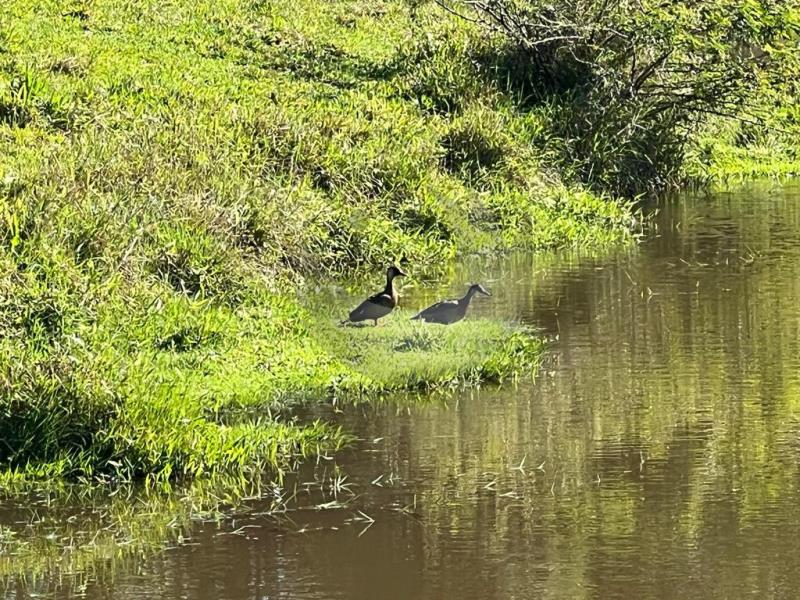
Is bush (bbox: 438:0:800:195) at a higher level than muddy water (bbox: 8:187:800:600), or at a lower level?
higher

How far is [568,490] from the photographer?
8648mm

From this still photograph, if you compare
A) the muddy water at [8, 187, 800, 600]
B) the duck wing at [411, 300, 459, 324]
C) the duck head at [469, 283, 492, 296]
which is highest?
the duck head at [469, 283, 492, 296]

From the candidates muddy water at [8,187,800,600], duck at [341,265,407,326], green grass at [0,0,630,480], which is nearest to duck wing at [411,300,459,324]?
green grass at [0,0,630,480]

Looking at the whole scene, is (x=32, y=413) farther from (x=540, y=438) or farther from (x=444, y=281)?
(x=444, y=281)

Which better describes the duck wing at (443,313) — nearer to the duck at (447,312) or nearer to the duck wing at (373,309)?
the duck at (447,312)

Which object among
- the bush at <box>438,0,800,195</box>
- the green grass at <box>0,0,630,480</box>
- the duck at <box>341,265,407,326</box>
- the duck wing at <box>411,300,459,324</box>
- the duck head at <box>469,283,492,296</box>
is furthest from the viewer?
the bush at <box>438,0,800,195</box>

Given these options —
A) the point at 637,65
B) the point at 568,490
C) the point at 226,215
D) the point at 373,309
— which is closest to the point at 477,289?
the point at 373,309

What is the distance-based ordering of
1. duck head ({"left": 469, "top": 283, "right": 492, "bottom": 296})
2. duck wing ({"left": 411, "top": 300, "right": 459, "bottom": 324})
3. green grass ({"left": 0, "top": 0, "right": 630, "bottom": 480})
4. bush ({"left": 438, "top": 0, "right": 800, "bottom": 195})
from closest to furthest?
green grass ({"left": 0, "top": 0, "right": 630, "bottom": 480})
duck wing ({"left": 411, "top": 300, "right": 459, "bottom": 324})
duck head ({"left": 469, "top": 283, "right": 492, "bottom": 296})
bush ({"left": 438, "top": 0, "right": 800, "bottom": 195})

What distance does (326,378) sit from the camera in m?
10.9

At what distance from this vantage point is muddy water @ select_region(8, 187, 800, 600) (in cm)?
741

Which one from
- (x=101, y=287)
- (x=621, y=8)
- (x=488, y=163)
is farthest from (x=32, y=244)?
(x=621, y=8)

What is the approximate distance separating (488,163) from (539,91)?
299 centimetres

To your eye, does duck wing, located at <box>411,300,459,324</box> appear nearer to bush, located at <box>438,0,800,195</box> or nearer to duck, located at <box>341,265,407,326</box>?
duck, located at <box>341,265,407,326</box>

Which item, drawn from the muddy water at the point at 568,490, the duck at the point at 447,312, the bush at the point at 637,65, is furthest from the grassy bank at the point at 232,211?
the muddy water at the point at 568,490
